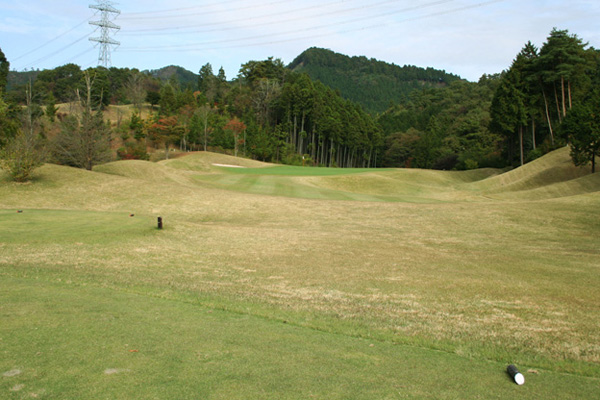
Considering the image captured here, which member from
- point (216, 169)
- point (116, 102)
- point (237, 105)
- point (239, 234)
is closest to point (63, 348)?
point (239, 234)

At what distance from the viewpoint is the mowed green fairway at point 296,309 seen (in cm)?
498

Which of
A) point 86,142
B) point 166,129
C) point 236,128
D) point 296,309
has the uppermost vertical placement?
point 236,128

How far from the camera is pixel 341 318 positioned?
8047 mm

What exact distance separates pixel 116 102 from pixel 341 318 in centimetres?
16213

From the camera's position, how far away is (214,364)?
529cm

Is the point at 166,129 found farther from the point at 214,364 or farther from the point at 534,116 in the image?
the point at 214,364

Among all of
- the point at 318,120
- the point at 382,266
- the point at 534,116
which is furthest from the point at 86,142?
the point at 318,120

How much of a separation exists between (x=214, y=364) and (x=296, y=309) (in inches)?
134

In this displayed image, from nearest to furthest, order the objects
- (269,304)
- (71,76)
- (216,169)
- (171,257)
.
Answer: (269,304) < (171,257) < (216,169) < (71,76)

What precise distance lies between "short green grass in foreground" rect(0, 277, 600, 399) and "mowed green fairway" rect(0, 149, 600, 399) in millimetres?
26

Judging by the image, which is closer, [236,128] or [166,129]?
[166,129]

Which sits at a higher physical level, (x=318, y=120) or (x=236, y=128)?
(x=318, y=120)

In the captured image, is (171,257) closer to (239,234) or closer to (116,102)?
(239,234)

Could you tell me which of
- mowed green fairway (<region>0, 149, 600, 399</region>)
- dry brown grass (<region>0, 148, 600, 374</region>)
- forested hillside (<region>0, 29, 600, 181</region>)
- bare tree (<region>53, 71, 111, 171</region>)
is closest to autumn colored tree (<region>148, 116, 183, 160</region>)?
forested hillside (<region>0, 29, 600, 181</region>)
